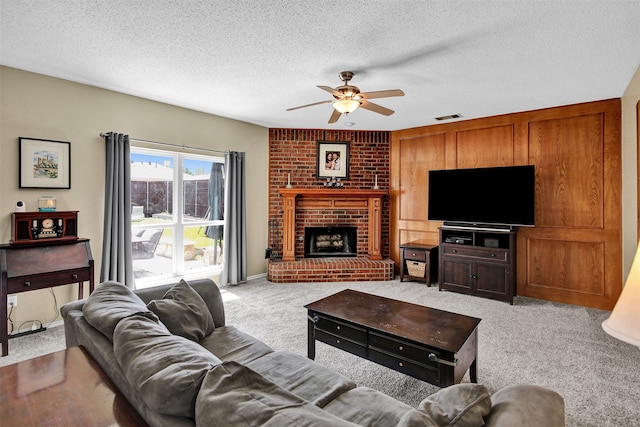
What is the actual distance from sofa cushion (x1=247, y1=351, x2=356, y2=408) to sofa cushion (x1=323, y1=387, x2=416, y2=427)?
0.05 metres

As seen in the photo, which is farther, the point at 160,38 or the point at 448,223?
the point at 448,223

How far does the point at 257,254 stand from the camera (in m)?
5.25

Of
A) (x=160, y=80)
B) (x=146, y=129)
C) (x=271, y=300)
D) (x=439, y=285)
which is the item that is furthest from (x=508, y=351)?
(x=146, y=129)

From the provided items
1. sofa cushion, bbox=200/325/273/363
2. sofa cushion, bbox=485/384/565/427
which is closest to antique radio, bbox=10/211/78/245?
sofa cushion, bbox=200/325/273/363

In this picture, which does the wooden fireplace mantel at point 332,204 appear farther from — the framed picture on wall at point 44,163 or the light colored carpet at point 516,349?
the framed picture on wall at point 44,163

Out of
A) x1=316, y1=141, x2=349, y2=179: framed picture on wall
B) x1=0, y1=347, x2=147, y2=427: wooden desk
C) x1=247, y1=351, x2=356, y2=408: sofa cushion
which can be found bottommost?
x1=247, y1=351, x2=356, y2=408: sofa cushion

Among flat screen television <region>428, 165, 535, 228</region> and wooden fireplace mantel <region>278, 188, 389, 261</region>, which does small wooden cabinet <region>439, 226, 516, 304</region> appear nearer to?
flat screen television <region>428, 165, 535, 228</region>

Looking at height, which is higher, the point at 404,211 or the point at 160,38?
the point at 160,38

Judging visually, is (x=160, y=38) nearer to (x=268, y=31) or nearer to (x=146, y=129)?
(x=268, y=31)

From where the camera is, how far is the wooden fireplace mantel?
5.23 m

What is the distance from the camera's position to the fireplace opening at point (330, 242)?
554 centimetres

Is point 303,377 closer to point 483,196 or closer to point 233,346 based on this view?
point 233,346

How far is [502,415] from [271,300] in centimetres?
342

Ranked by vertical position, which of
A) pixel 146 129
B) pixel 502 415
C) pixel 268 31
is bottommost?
pixel 502 415
